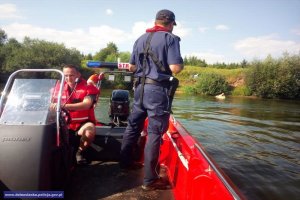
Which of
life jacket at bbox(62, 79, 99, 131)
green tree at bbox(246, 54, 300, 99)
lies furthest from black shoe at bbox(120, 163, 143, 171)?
green tree at bbox(246, 54, 300, 99)

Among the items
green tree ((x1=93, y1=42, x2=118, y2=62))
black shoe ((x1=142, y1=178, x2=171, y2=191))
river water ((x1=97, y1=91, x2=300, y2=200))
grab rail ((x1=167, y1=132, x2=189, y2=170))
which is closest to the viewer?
grab rail ((x1=167, y1=132, x2=189, y2=170))

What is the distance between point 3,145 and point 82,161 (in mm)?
1574

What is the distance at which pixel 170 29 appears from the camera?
118 inches

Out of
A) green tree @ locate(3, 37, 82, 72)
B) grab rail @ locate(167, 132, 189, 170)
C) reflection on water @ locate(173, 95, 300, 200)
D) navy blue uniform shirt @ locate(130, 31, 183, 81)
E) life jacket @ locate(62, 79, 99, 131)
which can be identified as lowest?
reflection on water @ locate(173, 95, 300, 200)

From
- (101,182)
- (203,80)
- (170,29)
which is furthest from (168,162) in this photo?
(203,80)

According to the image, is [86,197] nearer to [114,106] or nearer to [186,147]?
[186,147]

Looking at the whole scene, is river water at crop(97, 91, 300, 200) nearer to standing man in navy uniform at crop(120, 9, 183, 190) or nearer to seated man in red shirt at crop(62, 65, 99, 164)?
standing man in navy uniform at crop(120, 9, 183, 190)

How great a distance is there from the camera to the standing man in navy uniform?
9.21 feet

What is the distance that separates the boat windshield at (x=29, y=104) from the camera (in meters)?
2.35

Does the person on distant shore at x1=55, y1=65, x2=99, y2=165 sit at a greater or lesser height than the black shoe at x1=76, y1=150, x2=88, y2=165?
greater

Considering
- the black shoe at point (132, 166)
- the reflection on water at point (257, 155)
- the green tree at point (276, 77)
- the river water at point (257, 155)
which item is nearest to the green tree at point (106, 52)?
the green tree at point (276, 77)

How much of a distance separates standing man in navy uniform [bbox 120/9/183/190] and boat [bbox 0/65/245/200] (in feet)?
0.98

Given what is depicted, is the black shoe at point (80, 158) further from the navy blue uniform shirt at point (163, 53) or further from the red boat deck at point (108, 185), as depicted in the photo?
the navy blue uniform shirt at point (163, 53)

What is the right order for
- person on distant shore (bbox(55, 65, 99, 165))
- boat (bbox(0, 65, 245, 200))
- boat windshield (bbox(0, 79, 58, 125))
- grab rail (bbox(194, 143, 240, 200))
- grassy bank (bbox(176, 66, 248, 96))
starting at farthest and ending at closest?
grassy bank (bbox(176, 66, 248, 96))
person on distant shore (bbox(55, 65, 99, 165))
boat windshield (bbox(0, 79, 58, 125))
boat (bbox(0, 65, 245, 200))
grab rail (bbox(194, 143, 240, 200))
